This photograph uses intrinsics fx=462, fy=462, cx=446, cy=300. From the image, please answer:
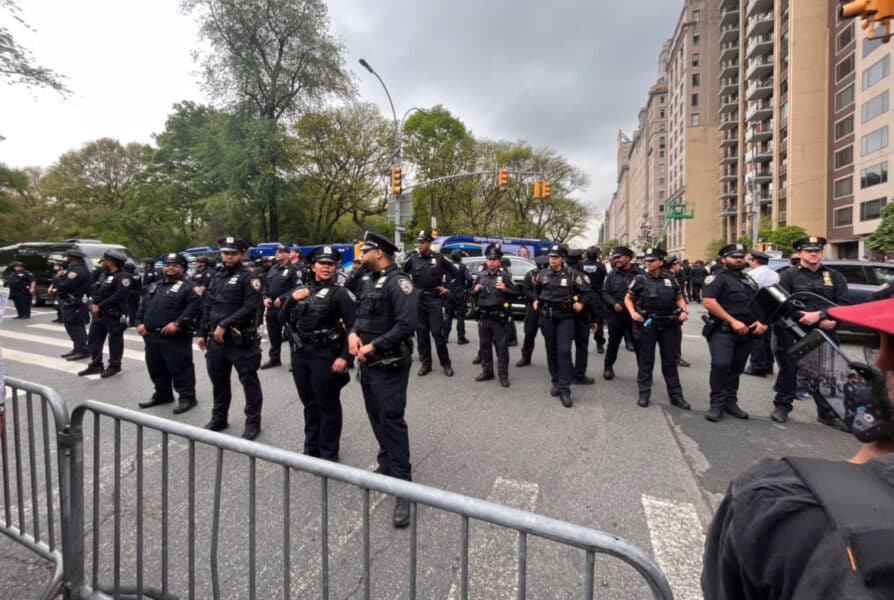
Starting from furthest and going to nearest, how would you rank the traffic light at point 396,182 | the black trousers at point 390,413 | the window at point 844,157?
the window at point 844,157 → the traffic light at point 396,182 → the black trousers at point 390,413

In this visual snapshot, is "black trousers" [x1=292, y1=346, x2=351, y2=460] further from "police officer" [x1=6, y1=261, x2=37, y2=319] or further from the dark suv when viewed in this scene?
the dark suv

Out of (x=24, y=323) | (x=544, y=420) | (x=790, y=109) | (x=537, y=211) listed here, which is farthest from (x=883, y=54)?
(x=24, y=323)

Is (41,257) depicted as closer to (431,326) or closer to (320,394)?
(431,326)

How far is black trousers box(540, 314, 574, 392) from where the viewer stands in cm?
573

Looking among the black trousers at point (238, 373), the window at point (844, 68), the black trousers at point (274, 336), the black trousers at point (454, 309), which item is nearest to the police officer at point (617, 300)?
the black trousers at point (454, 309)

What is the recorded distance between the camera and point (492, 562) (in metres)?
2.65

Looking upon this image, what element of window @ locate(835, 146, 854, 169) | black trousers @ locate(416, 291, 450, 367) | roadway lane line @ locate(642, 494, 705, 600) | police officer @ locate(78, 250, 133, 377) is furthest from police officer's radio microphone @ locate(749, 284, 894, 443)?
window @ locate(835, 146, 854, 169)

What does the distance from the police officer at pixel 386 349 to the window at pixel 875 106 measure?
44.8m

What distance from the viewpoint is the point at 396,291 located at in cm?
367

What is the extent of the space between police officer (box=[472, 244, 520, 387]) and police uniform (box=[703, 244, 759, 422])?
2.52 m

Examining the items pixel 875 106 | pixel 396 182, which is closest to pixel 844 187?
pixel 875 106

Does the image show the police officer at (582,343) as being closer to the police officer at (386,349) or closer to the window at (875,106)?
the police officer at (386,349)

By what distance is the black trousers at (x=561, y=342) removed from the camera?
5727 mm

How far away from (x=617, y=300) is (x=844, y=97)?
1825 inches
